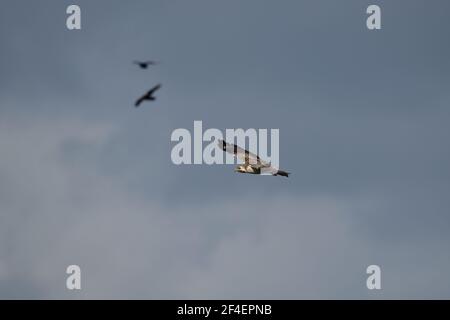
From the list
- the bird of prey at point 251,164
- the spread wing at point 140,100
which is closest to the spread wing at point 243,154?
the bird of prey at point 251,164

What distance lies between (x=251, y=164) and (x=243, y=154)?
5.84 ft

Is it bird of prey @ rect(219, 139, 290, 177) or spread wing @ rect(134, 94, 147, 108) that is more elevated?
spread wing @ rect(134, 94, 147, 108)

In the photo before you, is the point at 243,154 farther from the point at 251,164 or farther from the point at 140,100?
the point at 140,100

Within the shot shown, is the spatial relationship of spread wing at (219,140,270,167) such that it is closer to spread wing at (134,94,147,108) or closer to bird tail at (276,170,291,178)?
bird tail at (276,170,291,178)

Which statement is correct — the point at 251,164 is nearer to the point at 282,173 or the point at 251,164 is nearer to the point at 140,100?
the point at 282,173

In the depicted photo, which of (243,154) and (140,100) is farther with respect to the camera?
(243,154)

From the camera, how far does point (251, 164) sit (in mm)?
188500

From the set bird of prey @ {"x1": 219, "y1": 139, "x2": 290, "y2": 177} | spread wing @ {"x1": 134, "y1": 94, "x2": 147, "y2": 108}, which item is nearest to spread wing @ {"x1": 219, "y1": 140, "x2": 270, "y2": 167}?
bird of prey @ {"x1": 219, "y1": 139, "x2": 290, "y2": 177}

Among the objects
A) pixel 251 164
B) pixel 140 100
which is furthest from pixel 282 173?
pixel 140 100

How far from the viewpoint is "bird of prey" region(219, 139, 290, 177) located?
18648 centimetres

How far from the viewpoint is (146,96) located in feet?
554

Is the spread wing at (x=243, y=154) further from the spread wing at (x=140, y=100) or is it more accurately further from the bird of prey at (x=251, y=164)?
the spread wing at (x=140, y=100)
